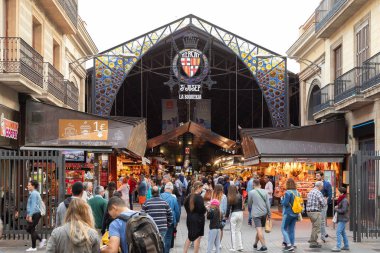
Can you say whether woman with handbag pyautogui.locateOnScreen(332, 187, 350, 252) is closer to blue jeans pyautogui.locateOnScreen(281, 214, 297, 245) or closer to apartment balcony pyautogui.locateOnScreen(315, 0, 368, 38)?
blue jeans pyautogui.locateOnScreen(281, 214, 297, 245)

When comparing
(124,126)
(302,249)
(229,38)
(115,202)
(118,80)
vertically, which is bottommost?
(302,249)

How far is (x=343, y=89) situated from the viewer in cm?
2406

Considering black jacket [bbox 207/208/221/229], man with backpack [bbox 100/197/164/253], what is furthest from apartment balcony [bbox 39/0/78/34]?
man with backpack [bbox 100/197/164/253]

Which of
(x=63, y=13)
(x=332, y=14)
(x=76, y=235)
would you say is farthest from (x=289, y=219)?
(x=63, y=13)

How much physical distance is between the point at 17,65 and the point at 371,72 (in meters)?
11.4

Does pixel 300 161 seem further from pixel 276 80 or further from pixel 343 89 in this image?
pixel 276 80

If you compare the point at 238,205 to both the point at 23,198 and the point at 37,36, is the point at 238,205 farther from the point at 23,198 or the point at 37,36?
the point at 37,36

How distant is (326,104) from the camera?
2594cm

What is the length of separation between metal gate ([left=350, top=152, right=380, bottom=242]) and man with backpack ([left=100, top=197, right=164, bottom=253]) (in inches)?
418

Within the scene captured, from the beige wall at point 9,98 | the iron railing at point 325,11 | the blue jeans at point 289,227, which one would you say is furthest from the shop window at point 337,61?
the beige wall at point 9,98

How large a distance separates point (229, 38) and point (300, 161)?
9.96m

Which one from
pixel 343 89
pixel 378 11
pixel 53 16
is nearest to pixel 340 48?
pixel 343 89

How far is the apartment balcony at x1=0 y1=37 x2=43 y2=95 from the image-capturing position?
Result: 1850 cm

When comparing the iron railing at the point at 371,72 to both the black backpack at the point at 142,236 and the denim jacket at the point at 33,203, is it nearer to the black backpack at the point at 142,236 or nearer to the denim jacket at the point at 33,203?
the denim jacket at the point at 33,203
